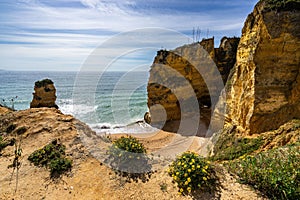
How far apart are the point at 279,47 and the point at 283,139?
469 centimetres

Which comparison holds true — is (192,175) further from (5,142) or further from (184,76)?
(184,76)

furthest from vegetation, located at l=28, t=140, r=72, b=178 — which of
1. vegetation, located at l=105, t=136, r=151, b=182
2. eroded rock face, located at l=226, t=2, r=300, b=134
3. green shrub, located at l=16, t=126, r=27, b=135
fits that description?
eroded rock face, located at l=226, t=2, r=300, b=134

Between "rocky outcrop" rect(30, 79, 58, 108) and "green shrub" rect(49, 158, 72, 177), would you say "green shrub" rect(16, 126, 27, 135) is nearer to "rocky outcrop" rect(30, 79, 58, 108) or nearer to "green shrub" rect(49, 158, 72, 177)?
"green shrub" rect(49, 158, 72, 177)

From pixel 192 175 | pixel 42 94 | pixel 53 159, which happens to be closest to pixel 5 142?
pixel 53 159

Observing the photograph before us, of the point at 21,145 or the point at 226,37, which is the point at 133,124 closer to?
the point at 226,37

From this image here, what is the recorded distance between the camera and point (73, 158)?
563 cm

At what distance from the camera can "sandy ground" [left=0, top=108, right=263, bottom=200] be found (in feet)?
14.3

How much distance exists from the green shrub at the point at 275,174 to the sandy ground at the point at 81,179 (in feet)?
0.79

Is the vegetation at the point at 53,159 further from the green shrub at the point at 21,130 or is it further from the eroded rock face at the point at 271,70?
the eroded rock face at the point at 271,70

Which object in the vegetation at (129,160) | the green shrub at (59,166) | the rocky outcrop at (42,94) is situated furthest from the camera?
the rocky outcrop at (42,94)

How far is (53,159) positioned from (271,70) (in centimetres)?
1068

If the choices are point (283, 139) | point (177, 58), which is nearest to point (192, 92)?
point (177, 58)

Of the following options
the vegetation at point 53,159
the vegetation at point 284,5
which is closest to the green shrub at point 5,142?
the vegetation at point 53,159

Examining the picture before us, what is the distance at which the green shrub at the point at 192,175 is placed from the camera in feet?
13.8
